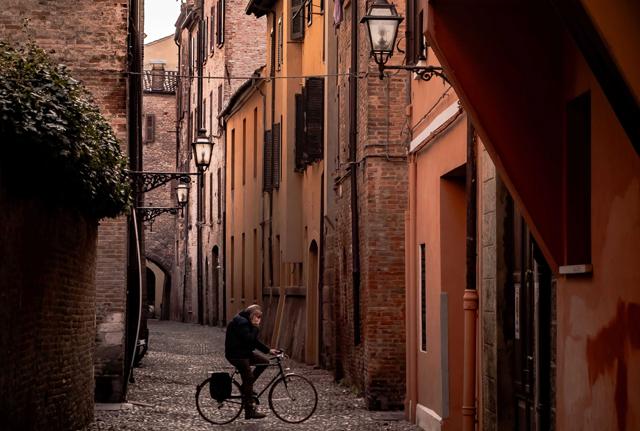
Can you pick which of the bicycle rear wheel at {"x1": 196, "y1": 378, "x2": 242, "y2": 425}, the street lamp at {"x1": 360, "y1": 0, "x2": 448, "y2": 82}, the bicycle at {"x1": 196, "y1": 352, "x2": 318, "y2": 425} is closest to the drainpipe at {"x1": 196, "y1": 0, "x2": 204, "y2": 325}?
the bicycle rear wheel at {"x1": 196, "y1": 378, "x2": 242, "y2": 425}

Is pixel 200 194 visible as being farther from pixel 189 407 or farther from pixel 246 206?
pixel 189 407

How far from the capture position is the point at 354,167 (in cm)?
1941

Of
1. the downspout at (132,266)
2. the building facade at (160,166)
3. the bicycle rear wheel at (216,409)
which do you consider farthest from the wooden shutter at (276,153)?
the building facade at (160,166)

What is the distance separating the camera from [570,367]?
838 cm

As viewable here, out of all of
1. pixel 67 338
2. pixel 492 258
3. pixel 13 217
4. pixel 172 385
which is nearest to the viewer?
pixel 13 217

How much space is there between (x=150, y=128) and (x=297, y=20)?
32304 millimetres

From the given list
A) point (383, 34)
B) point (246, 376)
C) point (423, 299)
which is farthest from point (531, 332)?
point (246, 376)

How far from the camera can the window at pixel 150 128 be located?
62000 millimetres

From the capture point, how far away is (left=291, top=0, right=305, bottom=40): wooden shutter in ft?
99.2

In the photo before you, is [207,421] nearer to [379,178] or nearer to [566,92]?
[379,178]

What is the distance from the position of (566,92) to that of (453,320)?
6.37 meters

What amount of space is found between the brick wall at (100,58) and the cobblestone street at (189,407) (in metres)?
1.40

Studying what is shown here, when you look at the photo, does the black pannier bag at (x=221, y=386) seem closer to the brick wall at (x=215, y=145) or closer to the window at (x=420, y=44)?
the window at (x=420, y=44)

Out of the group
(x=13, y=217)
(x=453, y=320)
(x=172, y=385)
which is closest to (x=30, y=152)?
(x=13, y=217)
